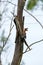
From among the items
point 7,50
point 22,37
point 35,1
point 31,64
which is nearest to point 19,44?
point 22,37

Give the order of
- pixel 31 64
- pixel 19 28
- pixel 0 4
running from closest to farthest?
pixel 19 28, pixel 0 4, pixel 31 64

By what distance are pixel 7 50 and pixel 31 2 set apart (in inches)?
42.6

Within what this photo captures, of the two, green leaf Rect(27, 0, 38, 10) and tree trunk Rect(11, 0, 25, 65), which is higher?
green leaf Rect(27, 0, 38, 10)

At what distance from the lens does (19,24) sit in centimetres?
49

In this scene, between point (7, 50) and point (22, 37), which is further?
point (7, 50)

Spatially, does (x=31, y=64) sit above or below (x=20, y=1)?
below

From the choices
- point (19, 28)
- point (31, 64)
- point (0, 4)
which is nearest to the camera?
point (19, 28)

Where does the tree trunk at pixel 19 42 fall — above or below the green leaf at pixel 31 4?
below

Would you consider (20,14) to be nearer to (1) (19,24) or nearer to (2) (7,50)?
(1) (19,24)

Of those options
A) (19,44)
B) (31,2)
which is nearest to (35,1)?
(31,2)

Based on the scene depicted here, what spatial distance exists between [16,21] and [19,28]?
19mm

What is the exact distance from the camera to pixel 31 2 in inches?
21.2

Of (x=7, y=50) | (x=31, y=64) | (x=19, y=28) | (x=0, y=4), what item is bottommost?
(x=31, y=64)

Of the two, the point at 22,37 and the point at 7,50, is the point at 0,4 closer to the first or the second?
the point at 7,50
